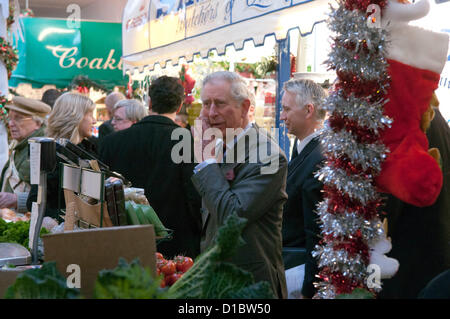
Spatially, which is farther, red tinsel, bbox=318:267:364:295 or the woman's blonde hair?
the woman's blonde hair

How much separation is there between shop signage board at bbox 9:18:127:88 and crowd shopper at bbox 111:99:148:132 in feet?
12.2

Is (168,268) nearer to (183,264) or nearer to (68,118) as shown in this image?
(183,264)

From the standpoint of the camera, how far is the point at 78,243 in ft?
4.10

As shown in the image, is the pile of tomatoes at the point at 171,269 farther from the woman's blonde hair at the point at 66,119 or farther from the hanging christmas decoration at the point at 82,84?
the hanging christmas decoration at the point at 82,84

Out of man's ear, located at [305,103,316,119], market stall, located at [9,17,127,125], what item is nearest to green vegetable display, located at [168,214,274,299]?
man's ear, located at [305,103,316,119]

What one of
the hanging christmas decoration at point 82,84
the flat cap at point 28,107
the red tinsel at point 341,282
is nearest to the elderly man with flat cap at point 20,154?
the flat cap at point 28,107

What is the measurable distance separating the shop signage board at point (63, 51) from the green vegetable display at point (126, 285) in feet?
27.3

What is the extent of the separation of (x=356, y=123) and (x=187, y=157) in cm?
211

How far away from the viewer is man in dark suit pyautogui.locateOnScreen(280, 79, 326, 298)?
2.46 m

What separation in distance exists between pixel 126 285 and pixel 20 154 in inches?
137

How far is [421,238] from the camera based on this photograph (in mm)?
2010

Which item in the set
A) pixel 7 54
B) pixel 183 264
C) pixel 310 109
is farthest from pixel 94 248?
pixel 7 54

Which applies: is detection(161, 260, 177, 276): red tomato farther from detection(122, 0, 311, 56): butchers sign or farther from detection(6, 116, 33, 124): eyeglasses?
detection(6, 116, 33, 124): eyeglasses

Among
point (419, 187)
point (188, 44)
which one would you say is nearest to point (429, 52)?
point (419, 187)
